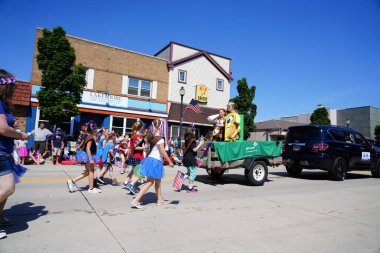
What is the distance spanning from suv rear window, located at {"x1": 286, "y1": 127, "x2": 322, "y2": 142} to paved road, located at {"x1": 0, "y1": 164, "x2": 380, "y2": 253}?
3331 mm

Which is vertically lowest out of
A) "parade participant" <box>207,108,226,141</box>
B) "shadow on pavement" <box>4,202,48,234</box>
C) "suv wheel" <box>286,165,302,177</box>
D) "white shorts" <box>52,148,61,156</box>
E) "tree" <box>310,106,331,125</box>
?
"shadow on pavement" <box>4,202,48,234</box>

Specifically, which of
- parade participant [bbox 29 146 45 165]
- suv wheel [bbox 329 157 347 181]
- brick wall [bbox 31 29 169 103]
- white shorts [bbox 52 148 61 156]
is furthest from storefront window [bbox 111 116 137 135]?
suv wheel [bbox 329 157 347 181]

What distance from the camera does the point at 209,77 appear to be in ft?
81.1

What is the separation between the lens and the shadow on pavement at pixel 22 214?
400 cm

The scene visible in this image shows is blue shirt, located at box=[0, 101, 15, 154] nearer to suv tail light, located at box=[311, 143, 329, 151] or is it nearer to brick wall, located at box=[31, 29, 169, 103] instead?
suv tail light, located at box=[311, 143, 329, 151]

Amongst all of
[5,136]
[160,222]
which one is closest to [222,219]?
[160,222]

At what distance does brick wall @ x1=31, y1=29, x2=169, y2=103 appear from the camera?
18.5 meters

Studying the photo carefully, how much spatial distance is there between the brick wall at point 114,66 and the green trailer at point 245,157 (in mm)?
13473

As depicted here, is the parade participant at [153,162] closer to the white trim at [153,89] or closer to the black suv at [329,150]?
the black suv at [329,150]

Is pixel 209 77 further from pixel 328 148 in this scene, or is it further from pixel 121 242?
pixel 121 242

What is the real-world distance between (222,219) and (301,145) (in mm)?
6924

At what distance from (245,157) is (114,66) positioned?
15035 millimetres

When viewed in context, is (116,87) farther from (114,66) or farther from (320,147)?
(320,147)

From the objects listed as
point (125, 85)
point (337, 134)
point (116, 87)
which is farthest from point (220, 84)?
point (337, 134)
